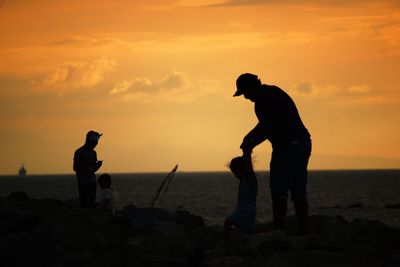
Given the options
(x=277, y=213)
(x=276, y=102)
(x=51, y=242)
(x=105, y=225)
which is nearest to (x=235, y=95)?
(x=276, y=102)

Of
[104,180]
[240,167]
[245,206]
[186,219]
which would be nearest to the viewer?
[240,167]

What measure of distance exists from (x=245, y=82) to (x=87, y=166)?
5065 millimetres

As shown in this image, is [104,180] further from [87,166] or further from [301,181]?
[301,181]

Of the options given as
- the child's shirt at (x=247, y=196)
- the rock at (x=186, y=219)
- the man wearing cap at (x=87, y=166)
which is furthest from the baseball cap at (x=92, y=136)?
the child's shirt at (x=247, y=196)

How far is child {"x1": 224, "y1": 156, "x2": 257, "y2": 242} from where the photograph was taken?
11.2 m

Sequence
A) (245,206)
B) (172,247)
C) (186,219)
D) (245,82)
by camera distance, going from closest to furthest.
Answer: (172,247), (245,82), (245,206), (186,219)

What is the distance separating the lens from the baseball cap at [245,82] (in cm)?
1093

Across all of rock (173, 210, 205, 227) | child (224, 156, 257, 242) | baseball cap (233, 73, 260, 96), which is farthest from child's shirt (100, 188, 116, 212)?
baseball cap (233, 73, 260, 96)

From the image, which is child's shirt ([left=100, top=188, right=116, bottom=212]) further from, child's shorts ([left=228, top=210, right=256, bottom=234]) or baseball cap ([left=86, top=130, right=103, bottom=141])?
child's shorts ([left=228, top=210, right=256, bottom=234])

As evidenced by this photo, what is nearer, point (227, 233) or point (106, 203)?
point (227, 233)

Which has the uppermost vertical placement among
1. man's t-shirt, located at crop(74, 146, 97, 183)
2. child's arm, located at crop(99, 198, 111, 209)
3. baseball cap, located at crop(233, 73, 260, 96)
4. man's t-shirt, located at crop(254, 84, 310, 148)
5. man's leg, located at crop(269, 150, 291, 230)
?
baseball cap, located at crop(233, 73, 260, 96)

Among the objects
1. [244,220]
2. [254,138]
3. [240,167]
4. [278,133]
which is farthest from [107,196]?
[278,133]

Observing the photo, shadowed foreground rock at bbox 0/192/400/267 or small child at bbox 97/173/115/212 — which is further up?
small child at bbox 97/173/115/212

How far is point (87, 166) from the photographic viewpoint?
49.5 ft
